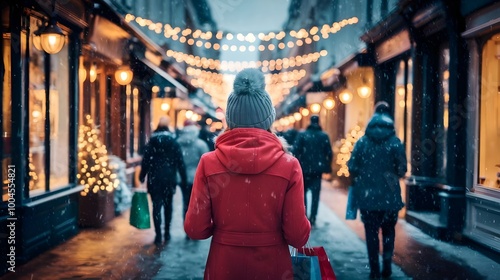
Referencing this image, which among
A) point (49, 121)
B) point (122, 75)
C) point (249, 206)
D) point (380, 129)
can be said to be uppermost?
point (122, 75)

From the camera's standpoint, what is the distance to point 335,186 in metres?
18.7

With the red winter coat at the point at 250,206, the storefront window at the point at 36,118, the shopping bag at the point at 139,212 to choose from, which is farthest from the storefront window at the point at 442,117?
the red winter coat at the point at 250,206

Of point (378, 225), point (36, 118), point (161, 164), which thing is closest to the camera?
point (378, 225)

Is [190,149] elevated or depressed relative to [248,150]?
depressed

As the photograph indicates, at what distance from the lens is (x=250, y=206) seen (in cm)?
280

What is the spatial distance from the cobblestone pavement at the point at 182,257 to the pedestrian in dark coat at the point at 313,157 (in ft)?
2.19

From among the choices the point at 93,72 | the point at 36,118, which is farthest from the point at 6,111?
the point at 93,72

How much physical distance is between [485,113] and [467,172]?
40.3 inches

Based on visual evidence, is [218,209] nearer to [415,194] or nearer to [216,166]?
[216,166]

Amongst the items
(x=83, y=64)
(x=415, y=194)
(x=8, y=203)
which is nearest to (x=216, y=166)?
(x=8, y=203)

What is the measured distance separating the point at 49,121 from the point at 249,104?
6716 millimetres

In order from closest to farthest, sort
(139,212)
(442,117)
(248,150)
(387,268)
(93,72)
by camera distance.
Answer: (248,150) < (387,268) < (139,212) < (442,117) < (93,72)

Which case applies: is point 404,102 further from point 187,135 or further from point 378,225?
point 378,225

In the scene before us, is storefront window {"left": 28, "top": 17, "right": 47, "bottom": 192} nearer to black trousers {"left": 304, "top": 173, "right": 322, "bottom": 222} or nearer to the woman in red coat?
black trousers {"left": 304, "top": 173, "right": 322, "bottom": 222}
